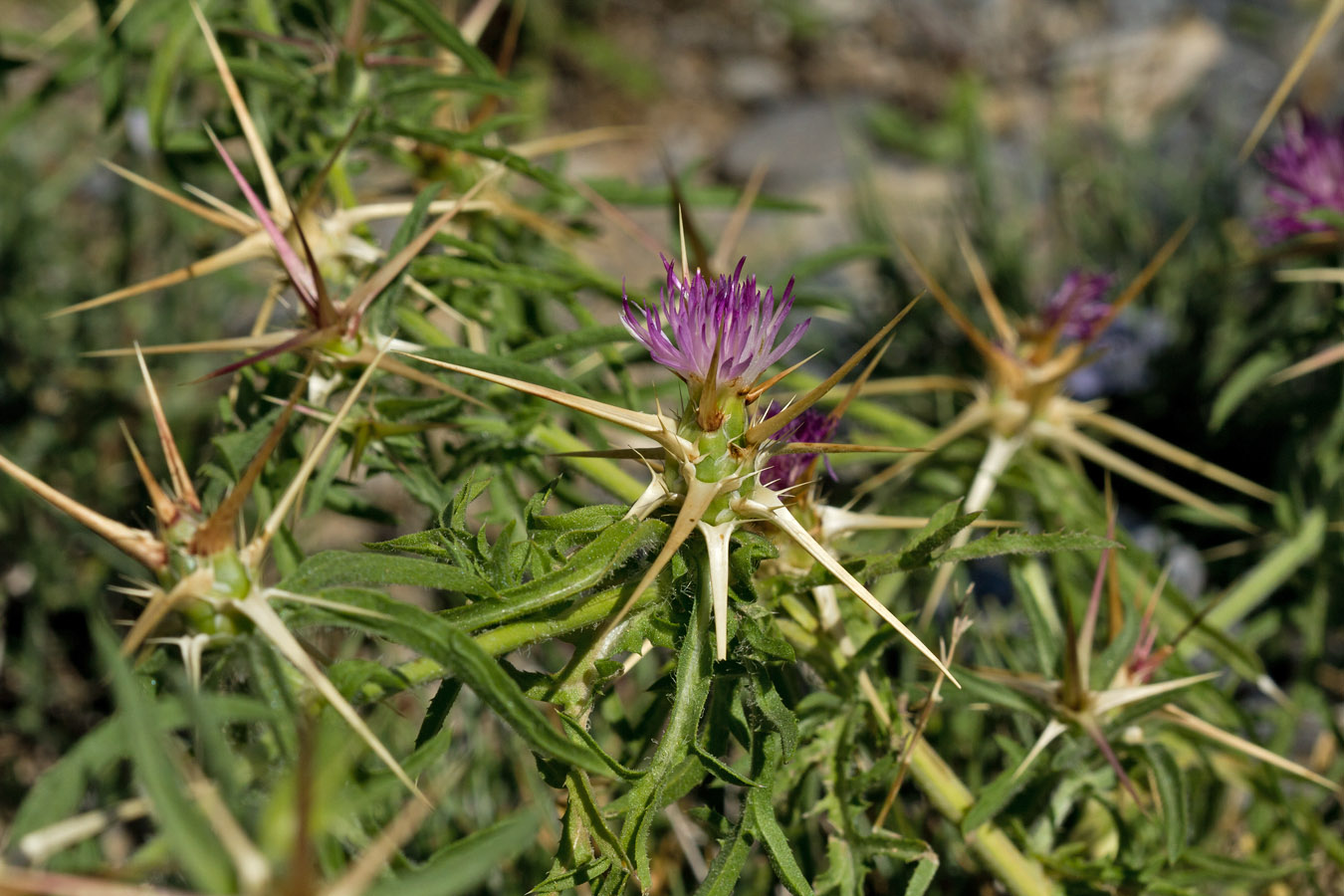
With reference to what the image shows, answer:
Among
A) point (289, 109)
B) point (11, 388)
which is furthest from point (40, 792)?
point (11, 388)

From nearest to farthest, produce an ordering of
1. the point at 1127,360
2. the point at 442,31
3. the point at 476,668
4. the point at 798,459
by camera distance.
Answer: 1. the point at 476,668
2. the point at 798,459
3. the point at 442,31
4. the point at 1127,360

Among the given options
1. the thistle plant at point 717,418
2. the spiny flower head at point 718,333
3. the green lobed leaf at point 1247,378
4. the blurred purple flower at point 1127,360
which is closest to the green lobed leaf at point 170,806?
the thistle plant at point 717,418

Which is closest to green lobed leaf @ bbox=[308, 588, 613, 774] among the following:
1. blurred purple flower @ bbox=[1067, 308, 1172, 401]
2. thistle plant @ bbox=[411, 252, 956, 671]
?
thistle plant @ bbox=[411, 252, 956, 671]

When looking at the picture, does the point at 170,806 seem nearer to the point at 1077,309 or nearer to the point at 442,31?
the point at 442,31

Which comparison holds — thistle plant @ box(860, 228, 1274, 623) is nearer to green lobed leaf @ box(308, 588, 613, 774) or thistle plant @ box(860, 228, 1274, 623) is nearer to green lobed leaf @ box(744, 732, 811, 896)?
green lobed leaf @ box(744, 732, 811, 896)

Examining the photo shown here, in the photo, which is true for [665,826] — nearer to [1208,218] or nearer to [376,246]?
[376,246]

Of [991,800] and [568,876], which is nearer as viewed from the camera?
[568,876]

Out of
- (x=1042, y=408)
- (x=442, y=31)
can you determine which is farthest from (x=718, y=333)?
(x=1042, y=408)

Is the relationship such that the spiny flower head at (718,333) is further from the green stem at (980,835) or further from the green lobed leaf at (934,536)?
the green stem at (980,835)
